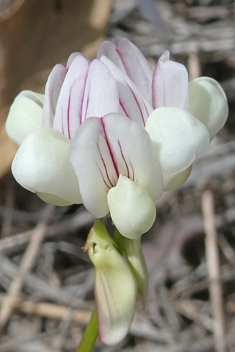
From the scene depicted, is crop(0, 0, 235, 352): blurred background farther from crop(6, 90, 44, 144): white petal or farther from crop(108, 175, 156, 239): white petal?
crop(108, 175, 156, 239): white petal

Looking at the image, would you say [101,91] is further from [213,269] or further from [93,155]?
[213,269]

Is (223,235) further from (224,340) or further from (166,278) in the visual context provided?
(224,340)

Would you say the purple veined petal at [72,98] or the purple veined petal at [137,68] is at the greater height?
the purple veined petal at [72,98]

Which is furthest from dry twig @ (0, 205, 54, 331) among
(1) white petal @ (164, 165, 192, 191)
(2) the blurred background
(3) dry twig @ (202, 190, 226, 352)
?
(1) white petal @ (164, 165, 192, 191)

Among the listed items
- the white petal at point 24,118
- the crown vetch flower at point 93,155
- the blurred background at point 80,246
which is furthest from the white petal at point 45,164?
the blurred background at point 80,246

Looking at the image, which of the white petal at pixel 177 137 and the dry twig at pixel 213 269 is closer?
the white petal at pixel 177 137

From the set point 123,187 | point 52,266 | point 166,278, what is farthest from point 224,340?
point 123,187

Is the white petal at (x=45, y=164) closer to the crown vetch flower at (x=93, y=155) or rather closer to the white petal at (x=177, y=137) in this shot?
the crown vetch flower at (x=93, y=155)
